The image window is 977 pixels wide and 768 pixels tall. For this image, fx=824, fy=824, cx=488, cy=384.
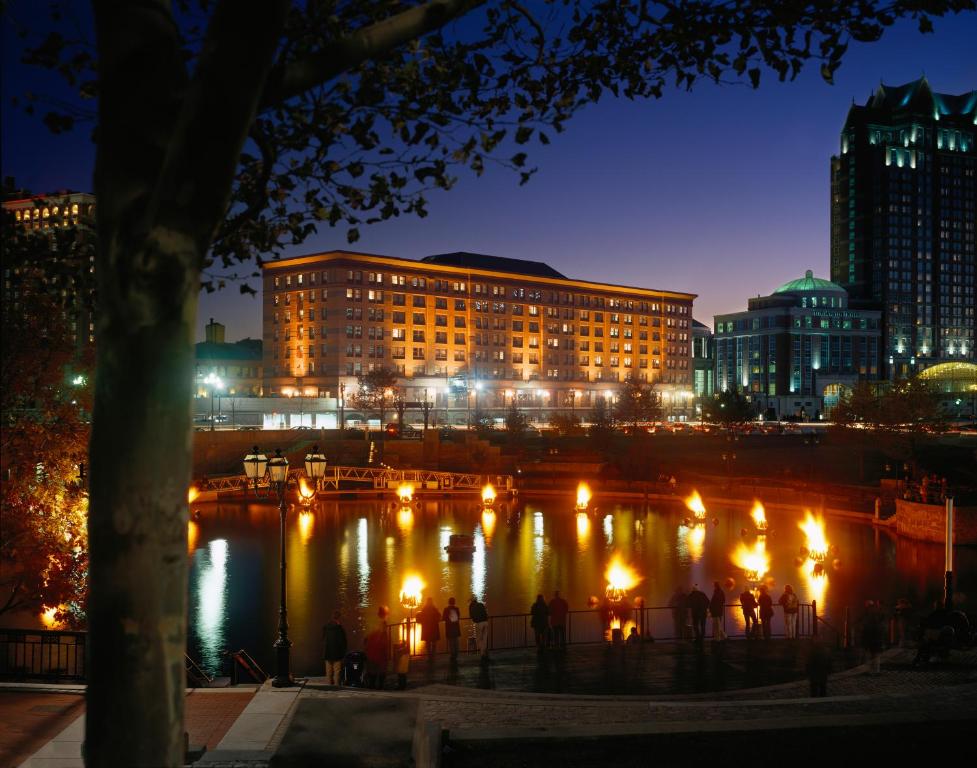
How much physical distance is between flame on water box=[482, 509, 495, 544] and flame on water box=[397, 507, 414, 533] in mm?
4003

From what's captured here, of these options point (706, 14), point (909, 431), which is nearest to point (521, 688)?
point (706, 14)

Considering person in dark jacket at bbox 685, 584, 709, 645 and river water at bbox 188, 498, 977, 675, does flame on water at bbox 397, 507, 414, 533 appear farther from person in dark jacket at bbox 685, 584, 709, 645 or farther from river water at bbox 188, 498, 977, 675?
person in dark jacket at bbox 685, 584, 709, 645

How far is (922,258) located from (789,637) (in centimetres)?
19050

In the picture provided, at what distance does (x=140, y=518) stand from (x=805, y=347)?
593 feet

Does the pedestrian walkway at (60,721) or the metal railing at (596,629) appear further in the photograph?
the metal railing at (596,629)

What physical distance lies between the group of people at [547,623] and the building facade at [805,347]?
15847 centimetres

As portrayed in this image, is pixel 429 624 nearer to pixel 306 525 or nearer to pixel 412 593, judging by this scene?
pixel 412 593

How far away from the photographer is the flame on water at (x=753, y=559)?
29656 mm

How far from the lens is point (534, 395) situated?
459 ft

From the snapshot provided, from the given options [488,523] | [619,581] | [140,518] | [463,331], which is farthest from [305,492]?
[463,331]

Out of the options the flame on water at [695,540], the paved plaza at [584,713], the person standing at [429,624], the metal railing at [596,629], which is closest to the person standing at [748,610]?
the metal railing at [596,629]

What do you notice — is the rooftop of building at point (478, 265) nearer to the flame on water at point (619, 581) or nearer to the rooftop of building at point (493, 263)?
the rooftop of building at point (493, 263)

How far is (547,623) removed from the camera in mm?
19234

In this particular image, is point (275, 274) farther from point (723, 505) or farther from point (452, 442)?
point (723, 505)
